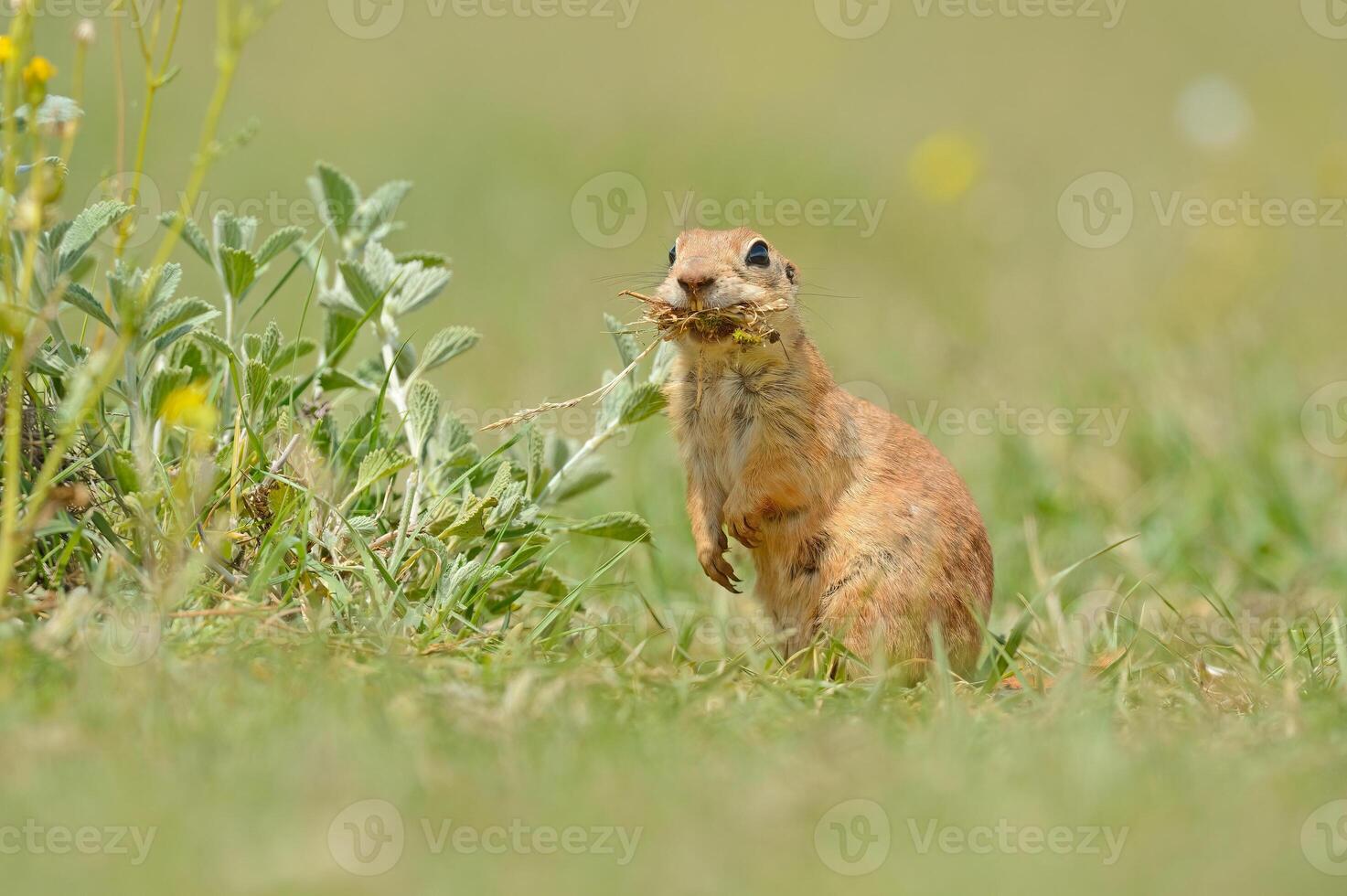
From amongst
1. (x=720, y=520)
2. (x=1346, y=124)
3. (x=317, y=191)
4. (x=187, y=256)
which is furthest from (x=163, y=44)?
(x=1346, y=124)

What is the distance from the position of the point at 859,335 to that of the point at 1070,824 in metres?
6.71

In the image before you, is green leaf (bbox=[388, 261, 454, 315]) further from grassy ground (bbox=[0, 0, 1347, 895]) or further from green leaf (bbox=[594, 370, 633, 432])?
grassy ground (bbox=[0, 0, 1347, 895])

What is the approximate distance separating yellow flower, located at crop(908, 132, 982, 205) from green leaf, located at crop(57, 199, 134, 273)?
22.7ft

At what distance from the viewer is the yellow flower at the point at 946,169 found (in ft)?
→ 31.6

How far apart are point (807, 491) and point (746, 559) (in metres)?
0.99

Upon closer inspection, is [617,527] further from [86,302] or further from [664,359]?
[86,302]

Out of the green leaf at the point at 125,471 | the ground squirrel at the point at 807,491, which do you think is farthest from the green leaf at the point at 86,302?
the ground squirrel at the point at 807,491

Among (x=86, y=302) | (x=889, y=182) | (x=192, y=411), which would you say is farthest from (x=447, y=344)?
(x=889, y=182)

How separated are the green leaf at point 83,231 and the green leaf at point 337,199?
963 mm

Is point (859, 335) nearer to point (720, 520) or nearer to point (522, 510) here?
point (720, 520)

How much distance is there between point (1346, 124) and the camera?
42.1 feet

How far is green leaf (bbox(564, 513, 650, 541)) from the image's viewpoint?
167 inches

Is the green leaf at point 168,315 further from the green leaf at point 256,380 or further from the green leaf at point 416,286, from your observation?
the green leaf at point 416,286

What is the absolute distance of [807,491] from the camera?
456 centimetres
